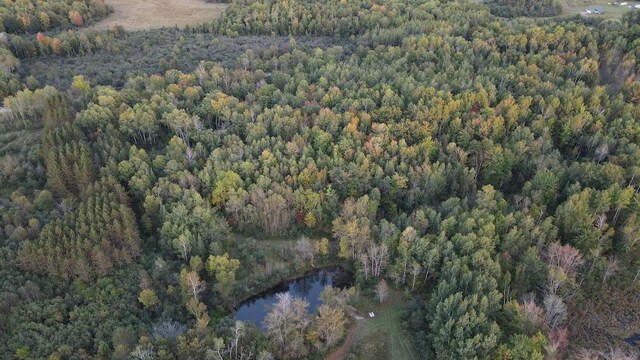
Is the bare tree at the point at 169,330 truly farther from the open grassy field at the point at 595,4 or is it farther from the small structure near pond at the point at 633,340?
the open grassy field at the point at 595,4

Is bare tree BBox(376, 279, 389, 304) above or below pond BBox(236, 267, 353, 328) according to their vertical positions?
above

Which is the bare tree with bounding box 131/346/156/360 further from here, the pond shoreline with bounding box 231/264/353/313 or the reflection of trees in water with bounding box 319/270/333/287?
the reflection of trees in water with bounding box 319/270/333/287

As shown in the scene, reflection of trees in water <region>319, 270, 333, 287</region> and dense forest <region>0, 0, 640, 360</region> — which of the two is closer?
dense forest <region>0, 0, 640, 360</region>

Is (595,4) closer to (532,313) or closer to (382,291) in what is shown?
(532,313)

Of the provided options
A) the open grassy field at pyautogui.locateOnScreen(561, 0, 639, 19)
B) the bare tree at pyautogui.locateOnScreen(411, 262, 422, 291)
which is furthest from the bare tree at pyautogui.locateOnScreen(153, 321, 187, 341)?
the open grassy field at pyautogui.locateOnScreen(561, 0, 639, 19)

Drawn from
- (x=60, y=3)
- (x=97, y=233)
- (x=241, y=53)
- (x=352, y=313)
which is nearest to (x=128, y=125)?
(x=97, y=233)

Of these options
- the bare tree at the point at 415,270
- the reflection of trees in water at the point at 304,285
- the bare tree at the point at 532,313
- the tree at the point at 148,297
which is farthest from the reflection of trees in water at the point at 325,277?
the bare tree at the point at 532,313

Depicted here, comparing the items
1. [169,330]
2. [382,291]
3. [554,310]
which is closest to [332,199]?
[382,291]
